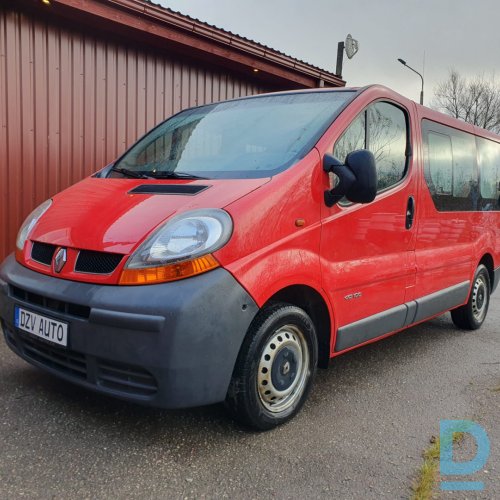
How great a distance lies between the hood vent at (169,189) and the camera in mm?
2569

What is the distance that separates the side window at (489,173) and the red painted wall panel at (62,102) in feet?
12.4

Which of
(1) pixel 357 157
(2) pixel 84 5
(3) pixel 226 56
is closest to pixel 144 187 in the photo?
(1) pixel 357 157

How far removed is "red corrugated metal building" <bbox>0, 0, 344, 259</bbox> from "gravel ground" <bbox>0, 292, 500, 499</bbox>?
2384 millimetres

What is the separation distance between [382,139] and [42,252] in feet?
7.39

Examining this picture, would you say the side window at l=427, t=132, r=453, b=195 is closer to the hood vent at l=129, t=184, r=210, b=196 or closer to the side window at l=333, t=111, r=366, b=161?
the side window at l=333, t=111, r=366, b=161

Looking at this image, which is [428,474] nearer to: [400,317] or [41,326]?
[400,317]

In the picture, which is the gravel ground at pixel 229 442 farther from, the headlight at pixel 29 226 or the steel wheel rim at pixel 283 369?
the headlight at pixel 29 226

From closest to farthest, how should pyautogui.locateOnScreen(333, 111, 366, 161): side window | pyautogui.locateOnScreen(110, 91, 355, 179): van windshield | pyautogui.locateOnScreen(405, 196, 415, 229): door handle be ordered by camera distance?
pyautogui.locateOnScreen(110, 91, 355, 179): van windshield < pyautogui.locateOnScreen(333, 111, 366, 161): side window < pyautogui.locateOnScreen(405, 196, 415, 229): door handle

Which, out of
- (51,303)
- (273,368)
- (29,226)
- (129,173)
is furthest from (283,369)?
(29,226)

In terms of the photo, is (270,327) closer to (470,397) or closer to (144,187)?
(144,187)

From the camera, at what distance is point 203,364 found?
2178mm

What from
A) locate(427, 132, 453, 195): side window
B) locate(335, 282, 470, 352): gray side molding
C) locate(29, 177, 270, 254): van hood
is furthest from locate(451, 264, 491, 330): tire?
locate(29, 177, 270, 254): van hood

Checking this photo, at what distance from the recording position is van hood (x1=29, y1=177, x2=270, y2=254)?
7.78 ft

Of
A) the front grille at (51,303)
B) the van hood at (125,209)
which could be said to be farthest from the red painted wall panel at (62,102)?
the front grille at (51,303)
